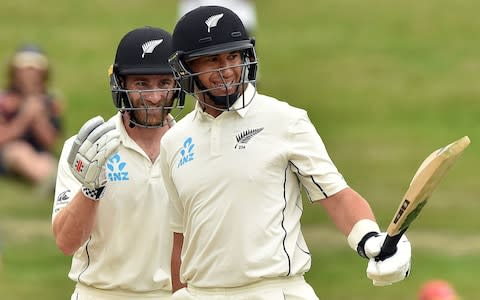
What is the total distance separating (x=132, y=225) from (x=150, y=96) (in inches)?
25.0

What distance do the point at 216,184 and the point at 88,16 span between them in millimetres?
15992

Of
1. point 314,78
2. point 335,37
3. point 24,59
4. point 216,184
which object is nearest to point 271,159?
point 216,184

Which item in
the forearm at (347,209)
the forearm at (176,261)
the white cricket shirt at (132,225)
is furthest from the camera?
the white cricket shirt at (132,225)

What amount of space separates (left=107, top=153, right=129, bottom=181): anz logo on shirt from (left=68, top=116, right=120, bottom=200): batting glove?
414 millimetres

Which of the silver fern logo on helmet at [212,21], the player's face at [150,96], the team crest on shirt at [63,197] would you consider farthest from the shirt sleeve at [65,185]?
the silver fern logo on helmet at [212,21]

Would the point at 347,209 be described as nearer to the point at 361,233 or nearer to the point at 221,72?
the point at 361,233

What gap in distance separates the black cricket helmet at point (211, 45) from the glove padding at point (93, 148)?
1.43 feet

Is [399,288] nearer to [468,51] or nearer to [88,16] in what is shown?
[468,51]

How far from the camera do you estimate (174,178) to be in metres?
6.81

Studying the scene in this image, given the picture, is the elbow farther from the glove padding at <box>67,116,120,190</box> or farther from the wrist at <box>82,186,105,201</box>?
the glove padding at <box>67,116,120,190</box>

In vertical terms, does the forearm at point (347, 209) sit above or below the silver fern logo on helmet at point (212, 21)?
below

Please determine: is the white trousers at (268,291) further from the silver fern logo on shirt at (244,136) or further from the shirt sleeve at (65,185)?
the shirt sleeve at (65,185)

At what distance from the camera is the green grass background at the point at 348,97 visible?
14.2m

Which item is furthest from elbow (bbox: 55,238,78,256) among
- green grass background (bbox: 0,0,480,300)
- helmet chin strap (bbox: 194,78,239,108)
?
green grass background (bbox: 0,0,480,300)
